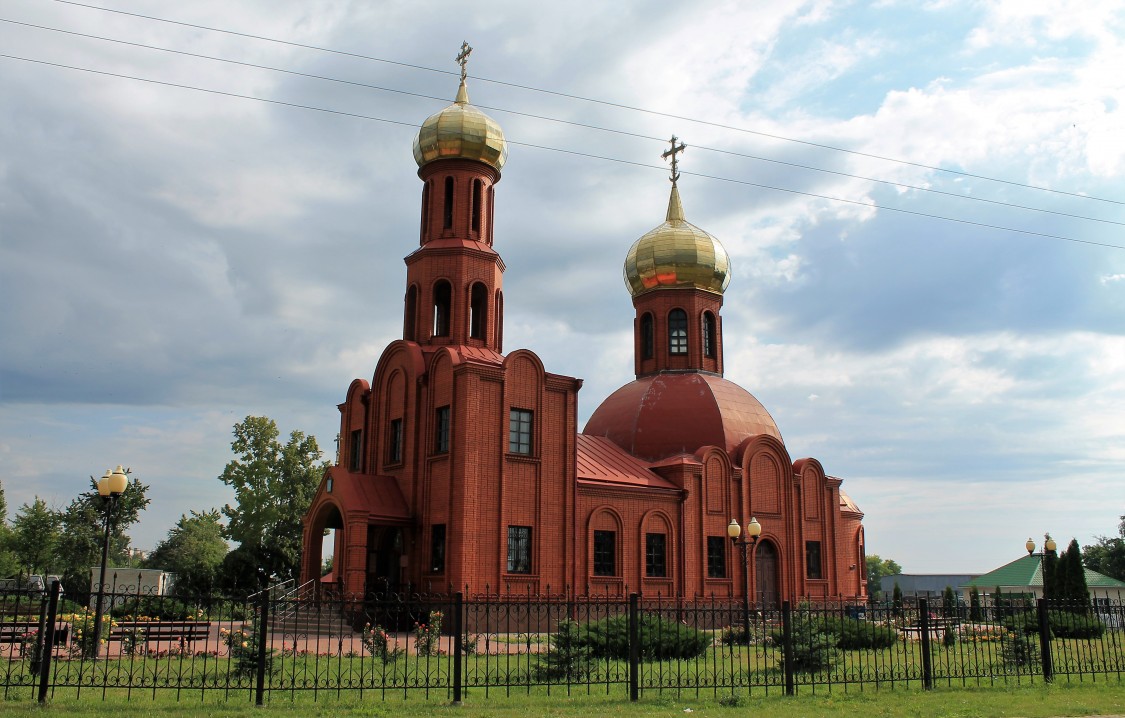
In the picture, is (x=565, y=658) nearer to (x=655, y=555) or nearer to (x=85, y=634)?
(x=85, y=634)

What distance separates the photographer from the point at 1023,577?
185ft

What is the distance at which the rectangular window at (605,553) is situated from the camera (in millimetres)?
27188

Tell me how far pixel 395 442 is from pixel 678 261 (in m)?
13.7

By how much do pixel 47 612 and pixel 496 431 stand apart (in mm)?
14073

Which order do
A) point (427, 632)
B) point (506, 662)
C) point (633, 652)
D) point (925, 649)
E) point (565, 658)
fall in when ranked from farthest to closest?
point (427, 632), point (506, 662), point (925, 649), point (565, 658), point (633, 652)

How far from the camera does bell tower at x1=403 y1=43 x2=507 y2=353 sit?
27734mm

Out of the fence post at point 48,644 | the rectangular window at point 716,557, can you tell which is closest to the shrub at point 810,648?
the fence post at point 48,644

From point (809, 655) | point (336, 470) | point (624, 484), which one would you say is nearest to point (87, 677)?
point (809, 655)

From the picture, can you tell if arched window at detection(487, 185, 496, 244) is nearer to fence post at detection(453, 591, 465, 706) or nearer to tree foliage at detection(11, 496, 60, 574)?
fence post at detection(453, 591, 465, 706)

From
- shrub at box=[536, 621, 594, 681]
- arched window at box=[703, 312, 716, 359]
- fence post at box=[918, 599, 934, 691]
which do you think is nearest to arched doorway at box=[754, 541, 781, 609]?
arched window at box=[703, 312, 716, 359]

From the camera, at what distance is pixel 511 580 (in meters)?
24.4

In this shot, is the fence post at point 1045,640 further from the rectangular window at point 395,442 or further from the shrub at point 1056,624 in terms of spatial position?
the rectangular window at point 395,442

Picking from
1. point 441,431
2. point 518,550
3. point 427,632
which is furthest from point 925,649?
point 441,431

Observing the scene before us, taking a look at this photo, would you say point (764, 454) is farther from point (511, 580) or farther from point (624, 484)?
point (511, 580)
